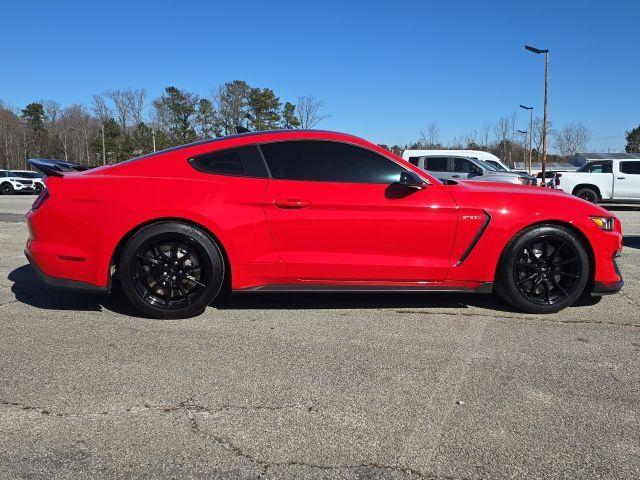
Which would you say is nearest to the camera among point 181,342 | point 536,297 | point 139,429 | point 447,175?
point 139,429

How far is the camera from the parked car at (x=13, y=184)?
93.0ft

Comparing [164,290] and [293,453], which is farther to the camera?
[164,290]

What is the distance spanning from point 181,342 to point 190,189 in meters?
1.18

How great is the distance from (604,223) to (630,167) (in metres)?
15.1

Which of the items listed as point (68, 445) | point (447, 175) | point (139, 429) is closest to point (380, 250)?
point (139, 429)

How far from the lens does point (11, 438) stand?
251cm

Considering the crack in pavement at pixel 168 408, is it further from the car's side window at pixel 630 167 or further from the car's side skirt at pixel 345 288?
the car's side window at pixel 630 167

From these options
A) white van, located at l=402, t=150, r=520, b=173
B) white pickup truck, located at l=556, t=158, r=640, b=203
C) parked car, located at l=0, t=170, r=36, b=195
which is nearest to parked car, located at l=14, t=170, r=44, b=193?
parked car, located at l=0, t=170, r=36, b=195

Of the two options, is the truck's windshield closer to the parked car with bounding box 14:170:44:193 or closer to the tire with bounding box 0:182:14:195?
the parked car with bounding box 14:170:44:193

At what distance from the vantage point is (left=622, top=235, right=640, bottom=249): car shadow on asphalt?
8.28 meters

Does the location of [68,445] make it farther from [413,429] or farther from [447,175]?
[447,175]

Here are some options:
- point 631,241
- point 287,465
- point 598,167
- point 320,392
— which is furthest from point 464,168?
point 287,465

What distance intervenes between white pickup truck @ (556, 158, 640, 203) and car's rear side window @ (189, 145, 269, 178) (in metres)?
14.9

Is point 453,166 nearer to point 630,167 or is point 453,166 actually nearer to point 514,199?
point 630,167
